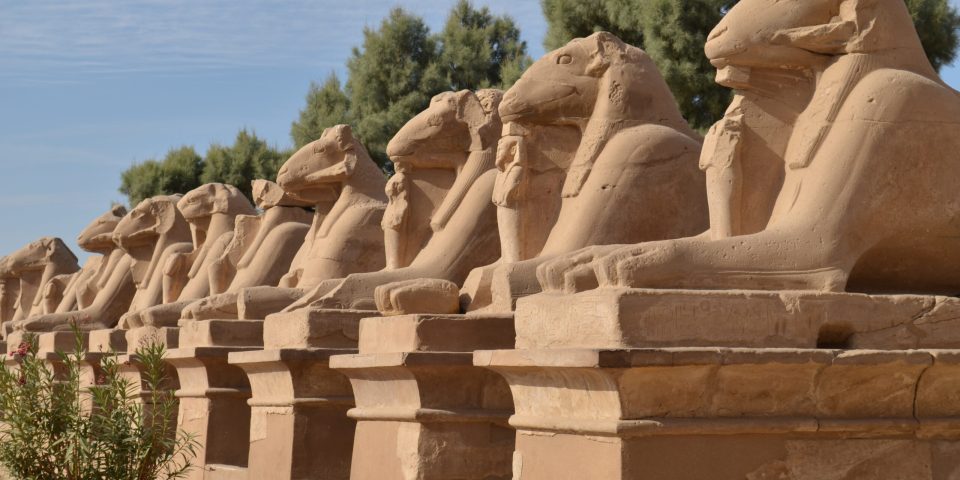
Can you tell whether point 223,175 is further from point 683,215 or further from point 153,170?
point 683,215

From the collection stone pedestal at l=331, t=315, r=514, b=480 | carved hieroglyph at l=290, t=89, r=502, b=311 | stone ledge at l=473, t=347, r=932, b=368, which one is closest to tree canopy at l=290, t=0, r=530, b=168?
carved hieroglyph at l=290, t=89, r=502, b=311

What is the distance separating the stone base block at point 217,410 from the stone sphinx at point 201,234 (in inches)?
96.1

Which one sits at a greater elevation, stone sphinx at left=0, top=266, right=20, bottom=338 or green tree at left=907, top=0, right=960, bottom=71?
green tree at left=907, top=0, right=960, bottom=71

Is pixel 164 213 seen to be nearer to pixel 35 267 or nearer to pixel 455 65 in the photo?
pixel 35 267

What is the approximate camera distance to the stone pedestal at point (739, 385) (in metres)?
5.06

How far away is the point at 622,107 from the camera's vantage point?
718 centimetres

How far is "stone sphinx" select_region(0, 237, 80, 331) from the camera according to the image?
17891 mm

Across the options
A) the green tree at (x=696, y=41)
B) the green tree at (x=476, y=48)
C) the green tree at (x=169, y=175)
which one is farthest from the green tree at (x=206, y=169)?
the green tree at (x=696, y=41)

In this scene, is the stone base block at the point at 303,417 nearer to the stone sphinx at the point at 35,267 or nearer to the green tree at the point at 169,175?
the stone sphinx at the point at 35,267

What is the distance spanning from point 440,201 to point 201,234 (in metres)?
4.74

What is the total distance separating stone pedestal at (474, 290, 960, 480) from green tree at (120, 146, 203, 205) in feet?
74.6

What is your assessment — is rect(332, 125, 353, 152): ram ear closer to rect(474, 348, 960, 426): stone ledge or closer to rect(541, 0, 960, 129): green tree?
rect(474, 348, 960, 426): stone ledge

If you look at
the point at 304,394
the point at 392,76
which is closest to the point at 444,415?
the point at 304,394

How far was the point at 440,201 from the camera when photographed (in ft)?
28.8
